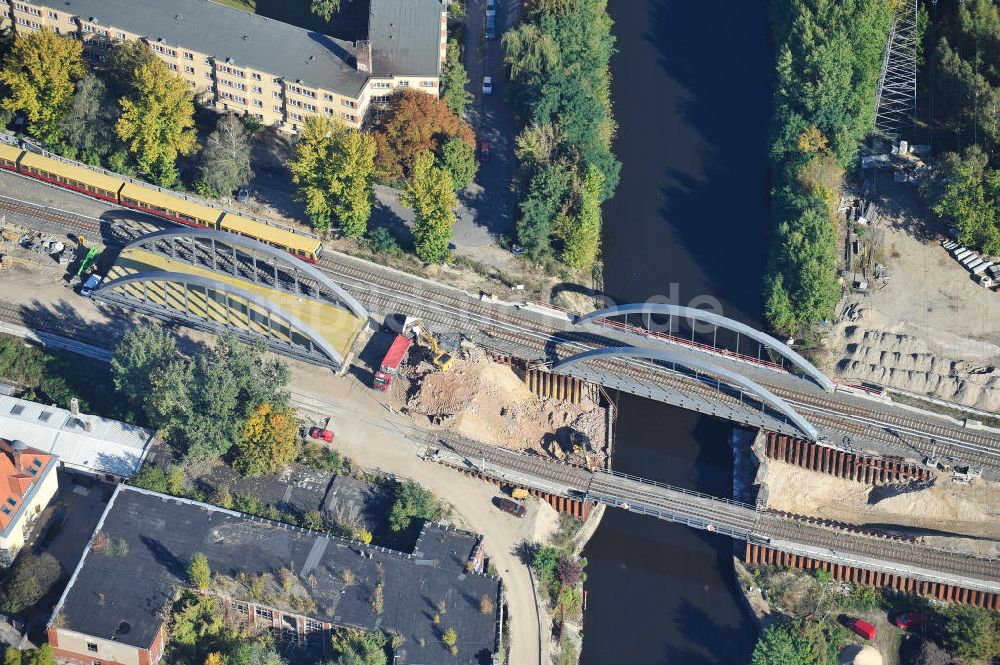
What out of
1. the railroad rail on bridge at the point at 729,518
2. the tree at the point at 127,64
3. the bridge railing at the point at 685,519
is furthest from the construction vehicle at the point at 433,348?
the tree at the point at 127,64

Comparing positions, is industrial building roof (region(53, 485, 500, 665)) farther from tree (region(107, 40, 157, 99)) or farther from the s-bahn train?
tree (region(107, 40, 157, 99))

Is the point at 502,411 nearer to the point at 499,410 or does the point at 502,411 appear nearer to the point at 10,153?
the point at 499,410

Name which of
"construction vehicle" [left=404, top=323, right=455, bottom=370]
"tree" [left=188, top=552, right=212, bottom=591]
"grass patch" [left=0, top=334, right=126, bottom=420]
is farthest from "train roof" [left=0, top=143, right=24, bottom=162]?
"tree" [left=188, top=552, right=212, bottom=591]

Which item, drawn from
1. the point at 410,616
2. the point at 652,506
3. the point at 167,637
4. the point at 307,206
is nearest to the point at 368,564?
the point at 410,616

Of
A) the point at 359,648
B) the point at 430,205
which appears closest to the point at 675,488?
the point at 359,648

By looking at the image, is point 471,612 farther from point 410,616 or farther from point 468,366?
point 468,366

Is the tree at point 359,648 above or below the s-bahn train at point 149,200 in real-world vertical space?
below

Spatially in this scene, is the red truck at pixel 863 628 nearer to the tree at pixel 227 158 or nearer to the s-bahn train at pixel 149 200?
the s-bahn train at pixel 149 200
